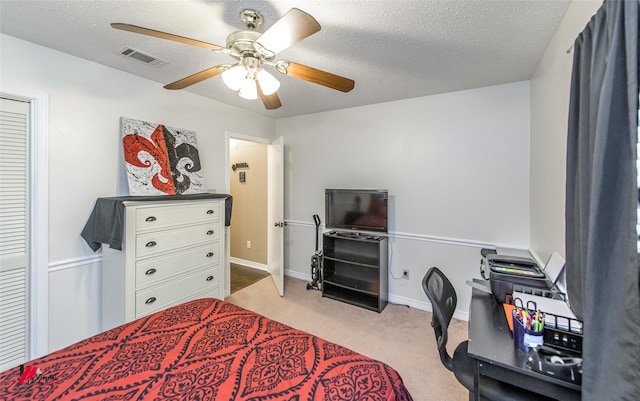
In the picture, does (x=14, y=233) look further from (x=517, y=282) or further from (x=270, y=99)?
(x=517, y=282)

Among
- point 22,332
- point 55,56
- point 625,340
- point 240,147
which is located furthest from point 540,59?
point 22,332

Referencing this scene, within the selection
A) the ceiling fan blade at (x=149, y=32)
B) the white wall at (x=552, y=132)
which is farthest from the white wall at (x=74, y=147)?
the white wall at (x=552, y=132)

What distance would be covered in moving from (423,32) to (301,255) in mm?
3221

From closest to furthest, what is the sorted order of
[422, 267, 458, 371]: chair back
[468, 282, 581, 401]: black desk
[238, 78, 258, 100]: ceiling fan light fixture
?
A: 1. [468, 282, 581, 401]: black desk
2. [422, 267, 458, 371]: chair back
3. [238, 78, 258, 100]: ceiling fan light fixture

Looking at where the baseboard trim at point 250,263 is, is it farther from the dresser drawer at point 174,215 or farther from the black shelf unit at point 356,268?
the dresser drawer at point 174,215

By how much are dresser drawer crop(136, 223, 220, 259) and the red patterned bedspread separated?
2.77 feet

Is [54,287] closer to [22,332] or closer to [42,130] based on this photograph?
[22,332]

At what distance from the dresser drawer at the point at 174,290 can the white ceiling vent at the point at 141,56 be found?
1910mm

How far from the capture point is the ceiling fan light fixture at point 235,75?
5.04 feet

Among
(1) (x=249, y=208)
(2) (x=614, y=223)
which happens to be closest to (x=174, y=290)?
(1) (x=249, y=208)

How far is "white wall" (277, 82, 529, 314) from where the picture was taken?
8.75 ft

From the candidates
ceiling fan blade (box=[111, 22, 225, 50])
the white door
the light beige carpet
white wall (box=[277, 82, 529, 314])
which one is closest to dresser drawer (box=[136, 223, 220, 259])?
the white door

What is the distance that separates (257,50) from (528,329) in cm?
190

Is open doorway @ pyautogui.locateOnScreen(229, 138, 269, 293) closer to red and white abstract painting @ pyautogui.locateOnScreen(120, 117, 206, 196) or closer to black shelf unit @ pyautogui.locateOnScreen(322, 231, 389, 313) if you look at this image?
black shelf unit @ pyautogui.locateOnScreen(322, 231, 389, 313)
